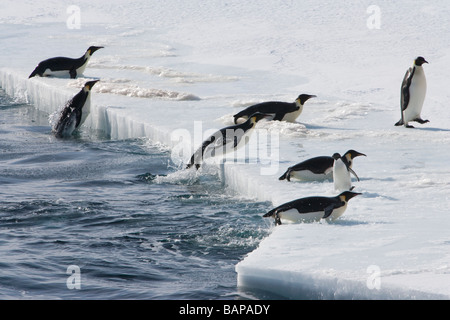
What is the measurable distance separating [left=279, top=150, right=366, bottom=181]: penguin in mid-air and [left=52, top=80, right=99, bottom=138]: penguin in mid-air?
13.4ft

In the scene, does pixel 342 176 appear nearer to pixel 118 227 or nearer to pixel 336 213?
pixel 336 213

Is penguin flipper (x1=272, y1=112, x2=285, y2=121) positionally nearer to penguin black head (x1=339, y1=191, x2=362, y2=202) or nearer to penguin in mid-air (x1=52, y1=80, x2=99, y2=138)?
penguin in mid-air (x1=52, y1=80, x2=99, y2=138)

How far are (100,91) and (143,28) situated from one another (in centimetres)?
652

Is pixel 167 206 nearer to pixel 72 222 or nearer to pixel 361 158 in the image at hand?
pixel 72 222

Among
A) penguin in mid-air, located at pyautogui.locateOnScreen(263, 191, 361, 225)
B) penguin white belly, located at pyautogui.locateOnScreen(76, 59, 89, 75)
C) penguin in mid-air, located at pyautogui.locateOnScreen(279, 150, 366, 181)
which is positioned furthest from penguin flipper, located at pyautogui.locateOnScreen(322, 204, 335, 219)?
penguin white belly, located at pyautogui.locateOnScreen(76, 59, 89, 75)

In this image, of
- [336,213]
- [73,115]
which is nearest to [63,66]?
[73,115]

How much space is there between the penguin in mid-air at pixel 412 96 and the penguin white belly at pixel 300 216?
3409 mm

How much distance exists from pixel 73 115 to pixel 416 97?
4.11 metres

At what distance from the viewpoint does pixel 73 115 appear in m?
9.78

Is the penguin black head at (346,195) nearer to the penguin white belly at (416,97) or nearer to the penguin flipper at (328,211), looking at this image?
the penguin flipper at (328,211)

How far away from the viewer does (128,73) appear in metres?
12.7

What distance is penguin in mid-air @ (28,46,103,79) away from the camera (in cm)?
1224
